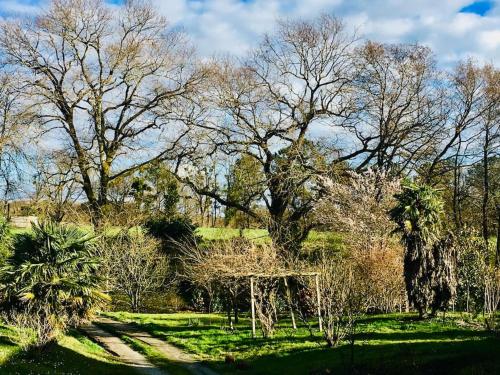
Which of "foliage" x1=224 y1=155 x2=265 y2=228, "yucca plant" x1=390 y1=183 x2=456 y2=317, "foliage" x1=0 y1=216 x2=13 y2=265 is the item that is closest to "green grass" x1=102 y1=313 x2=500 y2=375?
"yucca plant" x1=390 y1=183 x2=456 y2=317

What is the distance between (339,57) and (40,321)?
26963mm

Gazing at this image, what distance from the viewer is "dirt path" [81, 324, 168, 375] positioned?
2232 centimetres

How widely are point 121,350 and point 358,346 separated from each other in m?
10.6

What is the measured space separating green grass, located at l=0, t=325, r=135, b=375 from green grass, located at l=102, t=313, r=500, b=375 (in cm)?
412

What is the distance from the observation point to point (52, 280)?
2348 cm

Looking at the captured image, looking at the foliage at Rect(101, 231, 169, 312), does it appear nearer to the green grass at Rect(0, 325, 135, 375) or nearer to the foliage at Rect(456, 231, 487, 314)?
the green grass at Rect(0, 325, 135, 375)

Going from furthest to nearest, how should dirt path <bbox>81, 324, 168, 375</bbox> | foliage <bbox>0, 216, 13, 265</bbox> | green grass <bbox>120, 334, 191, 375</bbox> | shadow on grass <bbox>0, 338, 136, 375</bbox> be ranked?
1. foliage <bbox>0, 216, 13, 265</bbox>
2. dirt path <bbox>81, 324, 168, 375</bbox>
3. green grass <bbox>120, 334, 191, 375</bbox>
4. shadow on grass <bbox>0, 338, 136, 375</bbox>

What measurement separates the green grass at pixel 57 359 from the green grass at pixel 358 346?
412cm

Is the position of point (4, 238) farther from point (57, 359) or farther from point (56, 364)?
point (56, 364)

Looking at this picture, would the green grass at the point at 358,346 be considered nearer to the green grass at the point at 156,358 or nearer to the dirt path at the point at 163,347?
the dirt path at the point at 163,347

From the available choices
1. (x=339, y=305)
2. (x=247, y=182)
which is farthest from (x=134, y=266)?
(x=339, y=305)

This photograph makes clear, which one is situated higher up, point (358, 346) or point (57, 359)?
point (358, 346)

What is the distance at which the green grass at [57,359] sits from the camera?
19.1 meters

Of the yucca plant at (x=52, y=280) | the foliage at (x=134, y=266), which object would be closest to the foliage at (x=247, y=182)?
the foliage at (x=134, y=266)
